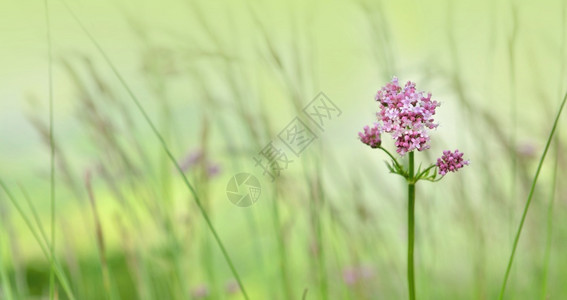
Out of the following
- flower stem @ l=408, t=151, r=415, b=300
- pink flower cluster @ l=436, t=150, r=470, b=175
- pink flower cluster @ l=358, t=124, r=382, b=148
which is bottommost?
flower stem @ l=408, t=151, r=415, b=300

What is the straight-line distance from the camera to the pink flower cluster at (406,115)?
0.74 metres

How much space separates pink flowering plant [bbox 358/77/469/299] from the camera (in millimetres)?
742

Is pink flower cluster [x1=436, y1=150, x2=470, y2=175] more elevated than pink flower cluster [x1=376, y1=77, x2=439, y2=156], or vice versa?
pink flower cluster [x1=376, y1=77, x2=439, y2=156]

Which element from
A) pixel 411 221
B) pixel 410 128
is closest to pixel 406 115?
pixel 410 128

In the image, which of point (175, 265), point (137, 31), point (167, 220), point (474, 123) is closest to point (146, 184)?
point (167, 220)

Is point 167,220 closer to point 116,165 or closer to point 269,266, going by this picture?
point 116,165

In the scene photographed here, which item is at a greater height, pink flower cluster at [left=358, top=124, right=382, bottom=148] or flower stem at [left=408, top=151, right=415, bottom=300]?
pink flower cluster at [left=358, top=124, right=382, bottom=148]

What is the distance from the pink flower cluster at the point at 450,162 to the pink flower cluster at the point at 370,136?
8 centimetres

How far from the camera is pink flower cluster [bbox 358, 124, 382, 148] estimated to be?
795 mm

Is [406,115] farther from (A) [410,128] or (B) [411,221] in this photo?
(B) [411,221]

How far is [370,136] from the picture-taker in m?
0.80

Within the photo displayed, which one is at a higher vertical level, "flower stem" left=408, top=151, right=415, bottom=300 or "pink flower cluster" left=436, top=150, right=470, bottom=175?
"pink flower cluster" left=436, top=150, right=470, bottom=175

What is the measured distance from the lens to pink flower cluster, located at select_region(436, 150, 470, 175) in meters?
0.78

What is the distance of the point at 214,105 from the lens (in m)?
1.67
